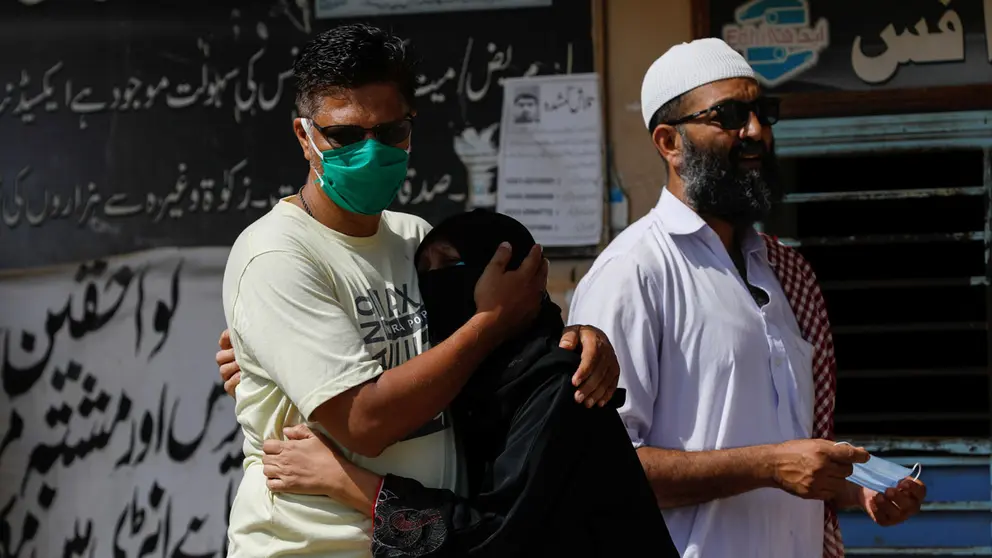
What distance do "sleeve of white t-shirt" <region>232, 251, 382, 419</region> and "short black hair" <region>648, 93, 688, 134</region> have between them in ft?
3.58

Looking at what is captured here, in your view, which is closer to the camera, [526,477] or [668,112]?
[526,477]

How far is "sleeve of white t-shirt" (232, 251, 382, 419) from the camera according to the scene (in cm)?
171

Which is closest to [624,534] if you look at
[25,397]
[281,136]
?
[281,136]

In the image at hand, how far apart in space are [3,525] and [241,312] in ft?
12.1

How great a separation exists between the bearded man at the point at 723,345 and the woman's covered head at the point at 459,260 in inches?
20.6

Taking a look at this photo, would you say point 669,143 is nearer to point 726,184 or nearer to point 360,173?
point 726,184

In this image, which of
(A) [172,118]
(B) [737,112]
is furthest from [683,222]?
(A) [172,118]

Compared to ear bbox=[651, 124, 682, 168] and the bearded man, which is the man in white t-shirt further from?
ear bbox=[651, 124, 682, 168]

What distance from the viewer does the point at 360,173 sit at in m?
1.85

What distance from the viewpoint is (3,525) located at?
4961 mm

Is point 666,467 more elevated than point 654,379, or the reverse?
point 654,379

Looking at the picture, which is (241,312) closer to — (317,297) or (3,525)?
(317,297)

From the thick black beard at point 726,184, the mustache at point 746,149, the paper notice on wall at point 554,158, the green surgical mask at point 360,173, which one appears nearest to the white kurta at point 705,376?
the thick black beard at point 726,184

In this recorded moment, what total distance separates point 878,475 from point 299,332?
118cm
